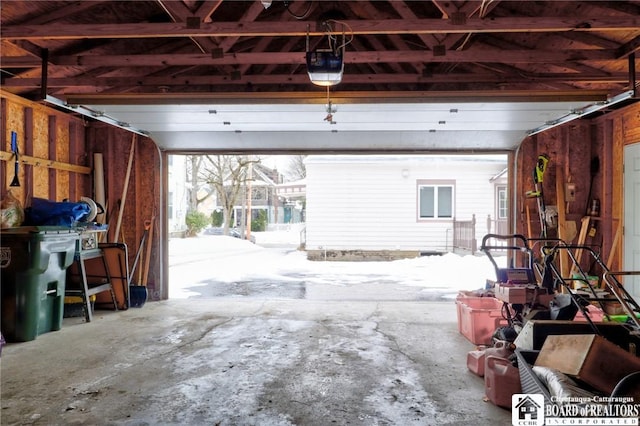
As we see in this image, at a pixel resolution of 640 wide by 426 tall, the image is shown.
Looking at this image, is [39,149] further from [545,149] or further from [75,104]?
[545,149]

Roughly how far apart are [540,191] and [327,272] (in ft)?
18.3

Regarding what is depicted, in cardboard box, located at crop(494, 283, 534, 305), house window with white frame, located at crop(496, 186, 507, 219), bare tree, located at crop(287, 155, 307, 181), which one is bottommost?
cardboard box, located at crop(494, 283, 534, 305)

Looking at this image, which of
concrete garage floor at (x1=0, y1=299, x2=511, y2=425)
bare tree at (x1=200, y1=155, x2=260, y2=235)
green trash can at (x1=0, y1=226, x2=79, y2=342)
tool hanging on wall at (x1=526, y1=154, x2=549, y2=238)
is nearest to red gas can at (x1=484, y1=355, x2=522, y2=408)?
concrete garage floor at (x1=0, y1=299, x2=511, y2=425)

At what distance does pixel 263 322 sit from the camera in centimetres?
550

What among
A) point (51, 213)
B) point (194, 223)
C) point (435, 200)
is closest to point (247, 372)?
point (51, 213)

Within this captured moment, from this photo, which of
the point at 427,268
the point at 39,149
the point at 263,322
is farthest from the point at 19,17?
the point at 427,268

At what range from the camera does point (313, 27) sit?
139 inches

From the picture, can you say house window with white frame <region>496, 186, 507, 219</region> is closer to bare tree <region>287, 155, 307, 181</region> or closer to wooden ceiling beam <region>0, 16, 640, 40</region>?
wooden ceiling beam <region>0, 16, 640, 40</region>

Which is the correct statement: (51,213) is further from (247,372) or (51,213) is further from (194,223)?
(194,223)

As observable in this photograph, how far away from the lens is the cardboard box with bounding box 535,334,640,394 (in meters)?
2.55

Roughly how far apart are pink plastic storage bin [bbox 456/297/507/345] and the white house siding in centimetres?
829

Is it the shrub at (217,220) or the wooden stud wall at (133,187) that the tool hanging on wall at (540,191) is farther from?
the shrub at (217,220)

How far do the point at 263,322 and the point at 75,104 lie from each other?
346 cm

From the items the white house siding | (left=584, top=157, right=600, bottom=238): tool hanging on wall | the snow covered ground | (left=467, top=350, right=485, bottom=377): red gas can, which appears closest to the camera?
(left=467, top=350, right=485, bottom=377): red gas can
